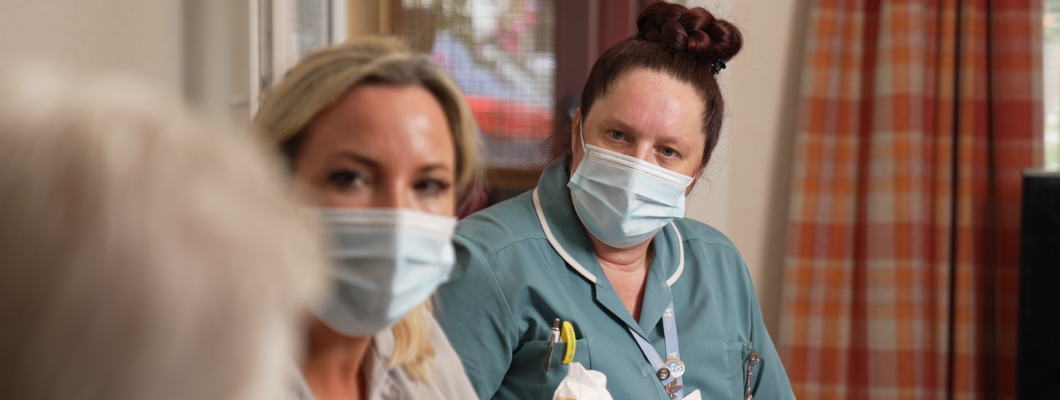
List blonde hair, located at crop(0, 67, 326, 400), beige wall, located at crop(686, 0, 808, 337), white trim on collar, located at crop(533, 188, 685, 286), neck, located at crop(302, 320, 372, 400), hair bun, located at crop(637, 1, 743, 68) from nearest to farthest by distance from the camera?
blonde hair, located at crop(0, 67, 326, 400) < neck, located at crop(302, 320, 372, 400) < white trim on collar, located at crop(533, 188, 685, 286) < hair bun, located at crop(637, 1, 743, 68) < beige wall, located at crop(686, 0, 808, 337)

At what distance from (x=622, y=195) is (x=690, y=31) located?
375 millimetres

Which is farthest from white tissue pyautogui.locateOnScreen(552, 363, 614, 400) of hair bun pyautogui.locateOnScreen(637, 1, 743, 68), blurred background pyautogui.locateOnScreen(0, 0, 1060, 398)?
blurred background pyautogui.locateOnScreen(0, 0, 1060, 398)

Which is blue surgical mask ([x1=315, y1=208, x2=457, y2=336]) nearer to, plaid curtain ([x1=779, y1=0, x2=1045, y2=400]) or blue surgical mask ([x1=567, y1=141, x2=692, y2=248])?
blue surgical mask ([x1=567, y1=141, x2=692, y2=248])

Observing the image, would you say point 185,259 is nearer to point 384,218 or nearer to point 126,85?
point 126,85

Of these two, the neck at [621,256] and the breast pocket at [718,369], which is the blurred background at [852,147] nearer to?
the neck at [621,256]

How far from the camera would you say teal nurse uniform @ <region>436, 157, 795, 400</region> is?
1.25 metres

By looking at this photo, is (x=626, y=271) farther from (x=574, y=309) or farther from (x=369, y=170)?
(x=369, y=170)

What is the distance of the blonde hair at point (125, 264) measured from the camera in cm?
30

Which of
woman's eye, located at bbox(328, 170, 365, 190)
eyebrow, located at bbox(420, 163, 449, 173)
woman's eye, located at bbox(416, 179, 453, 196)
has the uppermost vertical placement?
eyebrow, located at bbox(420, 163, 449, 173)

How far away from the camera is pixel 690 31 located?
1.50m

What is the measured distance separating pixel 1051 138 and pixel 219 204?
2771 mm

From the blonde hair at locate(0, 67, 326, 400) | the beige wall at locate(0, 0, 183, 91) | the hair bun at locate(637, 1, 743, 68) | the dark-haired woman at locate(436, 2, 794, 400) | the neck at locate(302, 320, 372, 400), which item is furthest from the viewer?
the hair bun at locate(637, 1, 743, 68)

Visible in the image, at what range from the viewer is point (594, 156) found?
1.41 meters

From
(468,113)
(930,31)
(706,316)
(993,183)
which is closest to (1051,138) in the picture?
(993,183)
